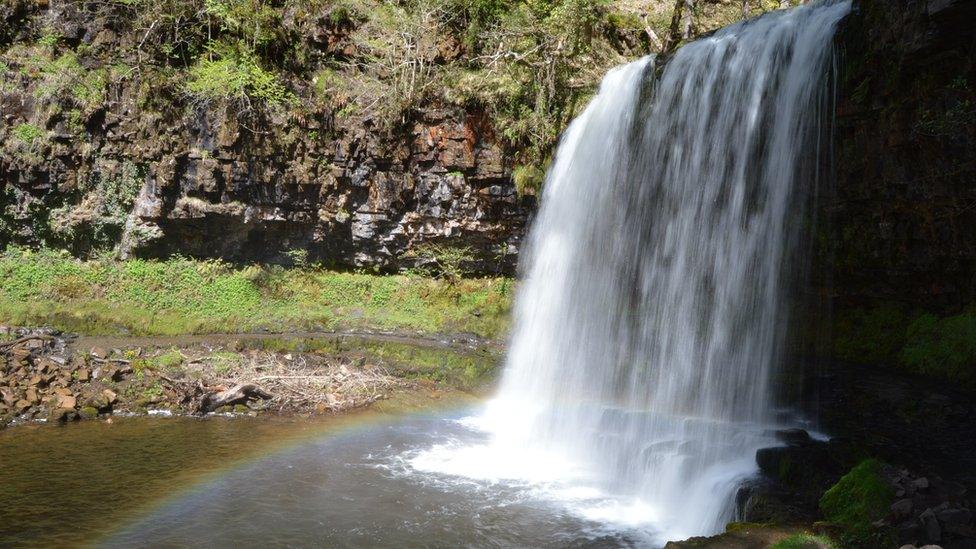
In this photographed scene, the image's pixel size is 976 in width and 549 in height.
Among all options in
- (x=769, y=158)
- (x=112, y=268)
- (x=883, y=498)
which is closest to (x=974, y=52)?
(x=769, y=158)

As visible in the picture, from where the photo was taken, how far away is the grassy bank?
52.4 ft

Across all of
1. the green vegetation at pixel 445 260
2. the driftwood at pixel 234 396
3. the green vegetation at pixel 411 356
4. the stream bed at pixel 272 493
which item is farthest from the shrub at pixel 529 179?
the driftwood at pixel 234 396

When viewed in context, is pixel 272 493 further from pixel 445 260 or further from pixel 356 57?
pixel 356 57

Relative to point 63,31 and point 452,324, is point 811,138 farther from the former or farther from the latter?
point 63,31

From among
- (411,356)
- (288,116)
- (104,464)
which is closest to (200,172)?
(288,116)

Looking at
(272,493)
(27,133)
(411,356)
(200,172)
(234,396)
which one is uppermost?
(27,133)

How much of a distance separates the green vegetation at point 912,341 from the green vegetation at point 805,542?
13.3ft

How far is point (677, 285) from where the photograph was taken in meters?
11.0

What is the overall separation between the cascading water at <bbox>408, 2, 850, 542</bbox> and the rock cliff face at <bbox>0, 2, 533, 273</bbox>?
414 centimetres

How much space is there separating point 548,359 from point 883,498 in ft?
26.7

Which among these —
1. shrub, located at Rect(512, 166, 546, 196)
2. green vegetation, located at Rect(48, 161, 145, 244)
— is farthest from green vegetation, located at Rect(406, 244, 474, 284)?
green vegetation, located at Rect(48, 161, 145, 244)

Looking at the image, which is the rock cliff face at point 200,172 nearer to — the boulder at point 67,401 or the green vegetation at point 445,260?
the green vegetation at point 445,260

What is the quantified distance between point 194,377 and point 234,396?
1337 mm

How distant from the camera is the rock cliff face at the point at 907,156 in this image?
760 centimetres
